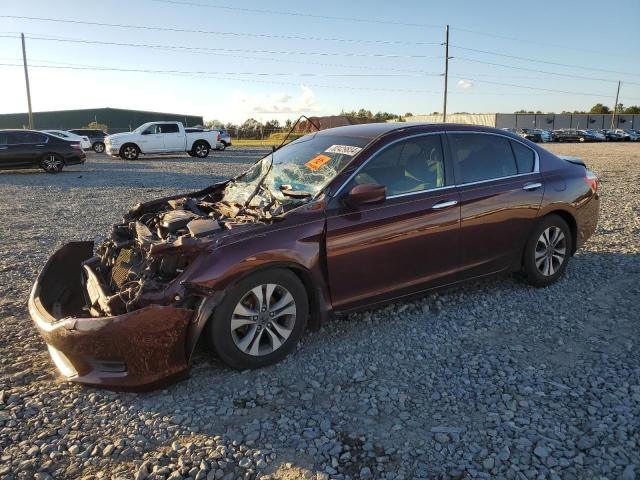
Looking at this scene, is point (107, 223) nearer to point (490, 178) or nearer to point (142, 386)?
point (142, 386)

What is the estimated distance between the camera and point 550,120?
86.2 metres

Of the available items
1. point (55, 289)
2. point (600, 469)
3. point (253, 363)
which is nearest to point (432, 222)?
point (253, 363)

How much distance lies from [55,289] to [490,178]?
3.94 m

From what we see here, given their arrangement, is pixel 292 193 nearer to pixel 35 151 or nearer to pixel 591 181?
pixel 591 181

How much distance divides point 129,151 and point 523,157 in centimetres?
2211

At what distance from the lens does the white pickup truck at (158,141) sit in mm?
23453

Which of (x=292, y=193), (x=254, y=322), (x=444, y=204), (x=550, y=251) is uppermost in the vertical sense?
(x=292, y=193)

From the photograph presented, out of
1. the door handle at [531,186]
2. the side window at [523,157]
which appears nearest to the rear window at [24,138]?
the side window at [523,157]

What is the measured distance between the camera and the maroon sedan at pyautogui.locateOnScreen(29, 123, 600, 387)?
3.19 metres

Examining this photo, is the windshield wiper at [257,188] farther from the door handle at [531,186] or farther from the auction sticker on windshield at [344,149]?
the door handle at [531,186]

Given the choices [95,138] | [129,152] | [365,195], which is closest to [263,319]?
[365,195]

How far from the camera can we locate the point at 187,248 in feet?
10.7

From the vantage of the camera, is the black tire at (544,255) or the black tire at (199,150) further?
the black tire at (199,150)

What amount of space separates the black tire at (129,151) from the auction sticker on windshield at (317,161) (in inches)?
848
